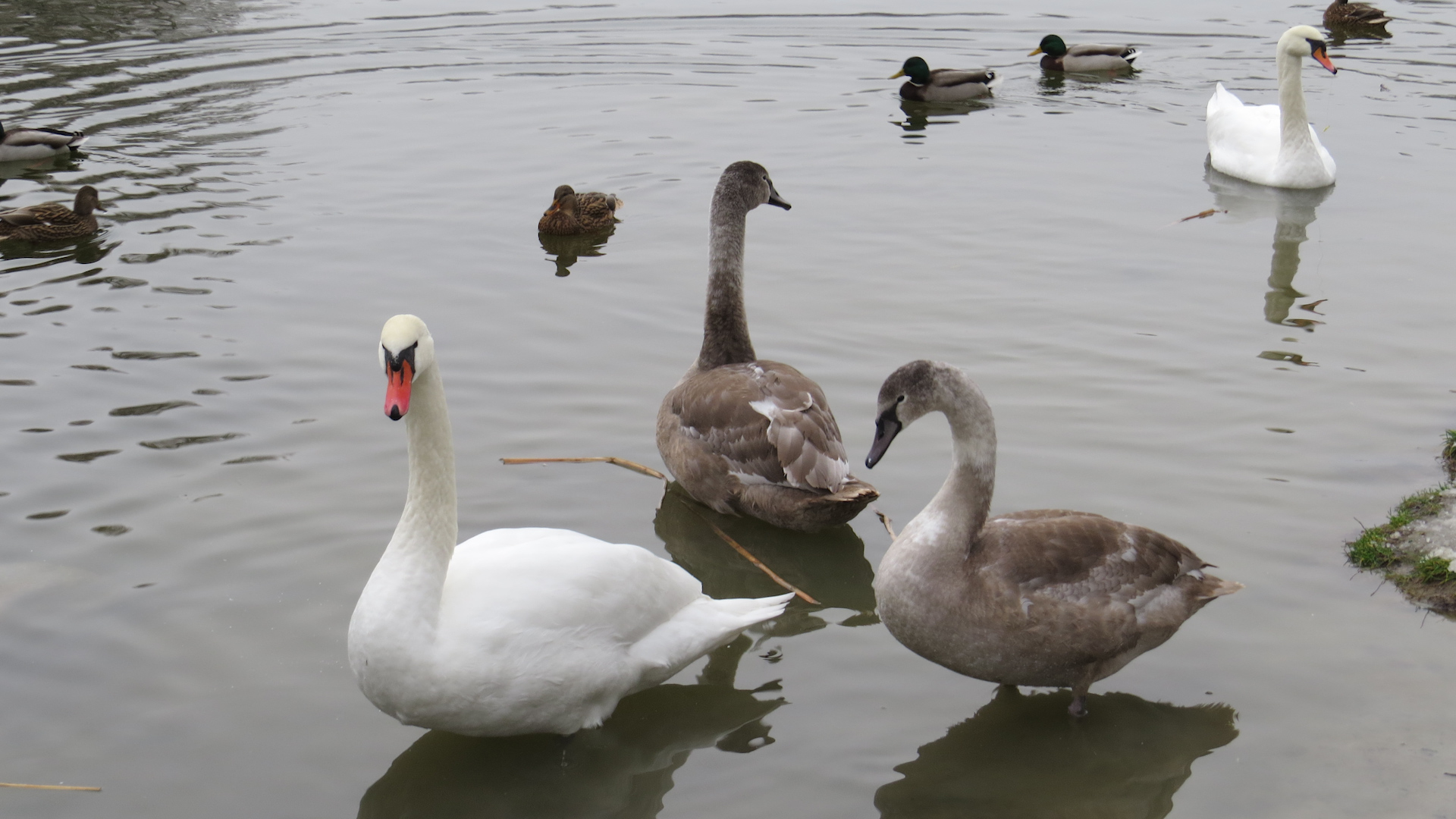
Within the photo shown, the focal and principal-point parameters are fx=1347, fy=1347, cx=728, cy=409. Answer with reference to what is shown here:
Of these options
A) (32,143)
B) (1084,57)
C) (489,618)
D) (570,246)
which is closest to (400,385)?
(489,618)

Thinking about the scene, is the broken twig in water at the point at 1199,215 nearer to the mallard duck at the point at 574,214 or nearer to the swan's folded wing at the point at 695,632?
the mallard duck at the point at 574,214

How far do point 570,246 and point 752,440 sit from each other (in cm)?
535

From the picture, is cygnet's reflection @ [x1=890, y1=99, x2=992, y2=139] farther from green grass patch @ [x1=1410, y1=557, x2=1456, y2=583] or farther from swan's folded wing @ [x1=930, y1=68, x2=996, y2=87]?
green grass patch @ [x1=1410, y1=557, x2=1456, y2=583]

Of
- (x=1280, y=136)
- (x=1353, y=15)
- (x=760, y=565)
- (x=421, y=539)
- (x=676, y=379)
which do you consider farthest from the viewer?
(x=1353, y=15)

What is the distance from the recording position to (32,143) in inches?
542

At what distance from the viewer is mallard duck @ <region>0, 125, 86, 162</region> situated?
13.8m

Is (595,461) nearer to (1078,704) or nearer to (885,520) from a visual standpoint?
(885,520)

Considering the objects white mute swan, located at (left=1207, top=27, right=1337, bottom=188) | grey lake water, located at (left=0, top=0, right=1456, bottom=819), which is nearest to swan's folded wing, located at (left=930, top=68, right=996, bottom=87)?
grey lake water, located at (left=0, top=0, right=1456, bottom=819)

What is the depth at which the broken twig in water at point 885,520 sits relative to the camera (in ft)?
22.0

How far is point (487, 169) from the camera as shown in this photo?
13719 millimetres

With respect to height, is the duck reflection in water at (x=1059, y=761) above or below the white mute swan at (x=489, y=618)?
below

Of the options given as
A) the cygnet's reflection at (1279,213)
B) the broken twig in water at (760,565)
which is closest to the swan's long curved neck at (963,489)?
the broken twig in water at (760,565)

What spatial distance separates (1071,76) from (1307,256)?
782 cm

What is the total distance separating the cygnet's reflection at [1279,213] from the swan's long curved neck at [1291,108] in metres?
0.47
